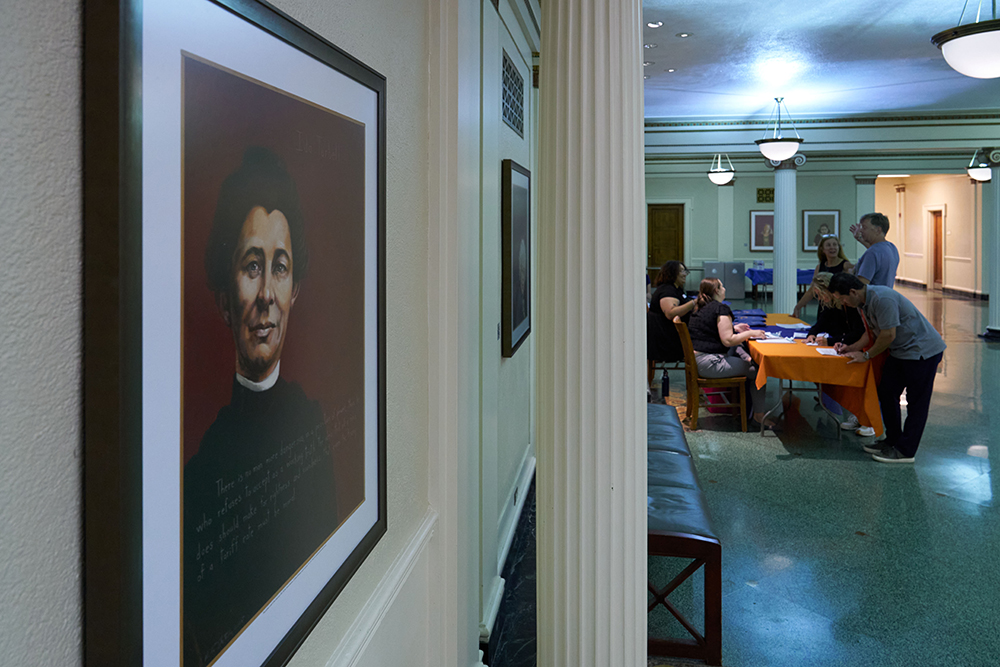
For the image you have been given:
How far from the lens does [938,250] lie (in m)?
22.4

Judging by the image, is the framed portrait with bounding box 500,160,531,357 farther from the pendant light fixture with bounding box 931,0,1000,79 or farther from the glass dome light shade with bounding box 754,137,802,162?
the glass dome light shade with bounding box 754,137,802,162

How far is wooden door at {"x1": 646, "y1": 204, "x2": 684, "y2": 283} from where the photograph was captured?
63.6 feet

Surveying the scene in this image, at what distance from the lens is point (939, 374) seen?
894cm

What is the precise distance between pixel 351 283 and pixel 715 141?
39.1ft

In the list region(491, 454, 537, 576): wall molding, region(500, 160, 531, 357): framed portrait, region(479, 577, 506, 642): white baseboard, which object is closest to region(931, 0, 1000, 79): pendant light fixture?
region(500, 160, 531, 357): framed portrait

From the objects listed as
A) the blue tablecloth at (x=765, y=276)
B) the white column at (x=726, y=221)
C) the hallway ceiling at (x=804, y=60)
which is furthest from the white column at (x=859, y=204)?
the hallway ceiling at (x=804, y=60)

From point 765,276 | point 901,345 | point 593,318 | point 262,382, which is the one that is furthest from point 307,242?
point 765,276

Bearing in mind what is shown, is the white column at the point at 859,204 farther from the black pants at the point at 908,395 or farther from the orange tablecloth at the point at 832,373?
the black pants at the point at 908,395

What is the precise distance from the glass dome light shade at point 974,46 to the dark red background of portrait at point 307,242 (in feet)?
17.6

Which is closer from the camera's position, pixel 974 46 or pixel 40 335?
pixel 40 335

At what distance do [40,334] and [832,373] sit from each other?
590 centimetres

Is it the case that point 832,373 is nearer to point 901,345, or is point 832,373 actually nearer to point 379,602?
point 901,345

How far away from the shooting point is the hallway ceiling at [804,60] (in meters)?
6.64

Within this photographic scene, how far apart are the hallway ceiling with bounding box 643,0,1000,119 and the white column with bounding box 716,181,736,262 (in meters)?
7.06
